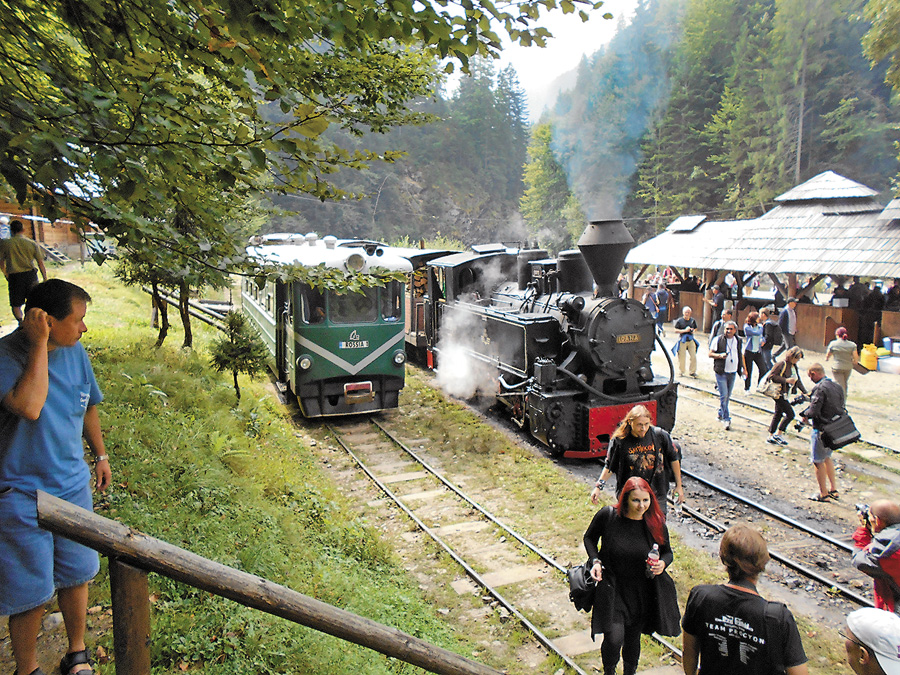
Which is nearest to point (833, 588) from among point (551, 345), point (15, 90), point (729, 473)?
point (729, 473)

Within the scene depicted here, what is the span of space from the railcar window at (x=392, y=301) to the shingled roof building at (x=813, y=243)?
465 inches

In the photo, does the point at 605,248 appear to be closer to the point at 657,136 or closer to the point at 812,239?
the point at 812,239

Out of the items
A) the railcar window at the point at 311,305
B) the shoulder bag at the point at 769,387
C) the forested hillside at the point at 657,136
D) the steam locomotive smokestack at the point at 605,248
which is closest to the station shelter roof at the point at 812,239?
the shoulder bag at the point at 769,387

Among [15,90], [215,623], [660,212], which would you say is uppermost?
[660,212]

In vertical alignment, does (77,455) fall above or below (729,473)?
Result: above

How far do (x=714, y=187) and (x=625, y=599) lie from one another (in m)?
38.8

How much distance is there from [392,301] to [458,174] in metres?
52.6

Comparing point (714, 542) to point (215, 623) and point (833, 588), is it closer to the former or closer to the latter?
Answer: point (833, 588)

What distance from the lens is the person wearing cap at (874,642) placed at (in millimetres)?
2613

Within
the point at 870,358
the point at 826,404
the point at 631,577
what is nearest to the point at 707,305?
the point at 870,358

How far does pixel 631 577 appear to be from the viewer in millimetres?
3748

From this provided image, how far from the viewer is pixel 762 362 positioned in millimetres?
12141

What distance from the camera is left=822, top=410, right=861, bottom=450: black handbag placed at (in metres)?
6.97

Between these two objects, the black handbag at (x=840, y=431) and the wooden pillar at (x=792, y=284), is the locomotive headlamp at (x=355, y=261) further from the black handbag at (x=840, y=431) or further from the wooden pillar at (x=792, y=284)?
the wooden pillar at (x=792, y=284)
